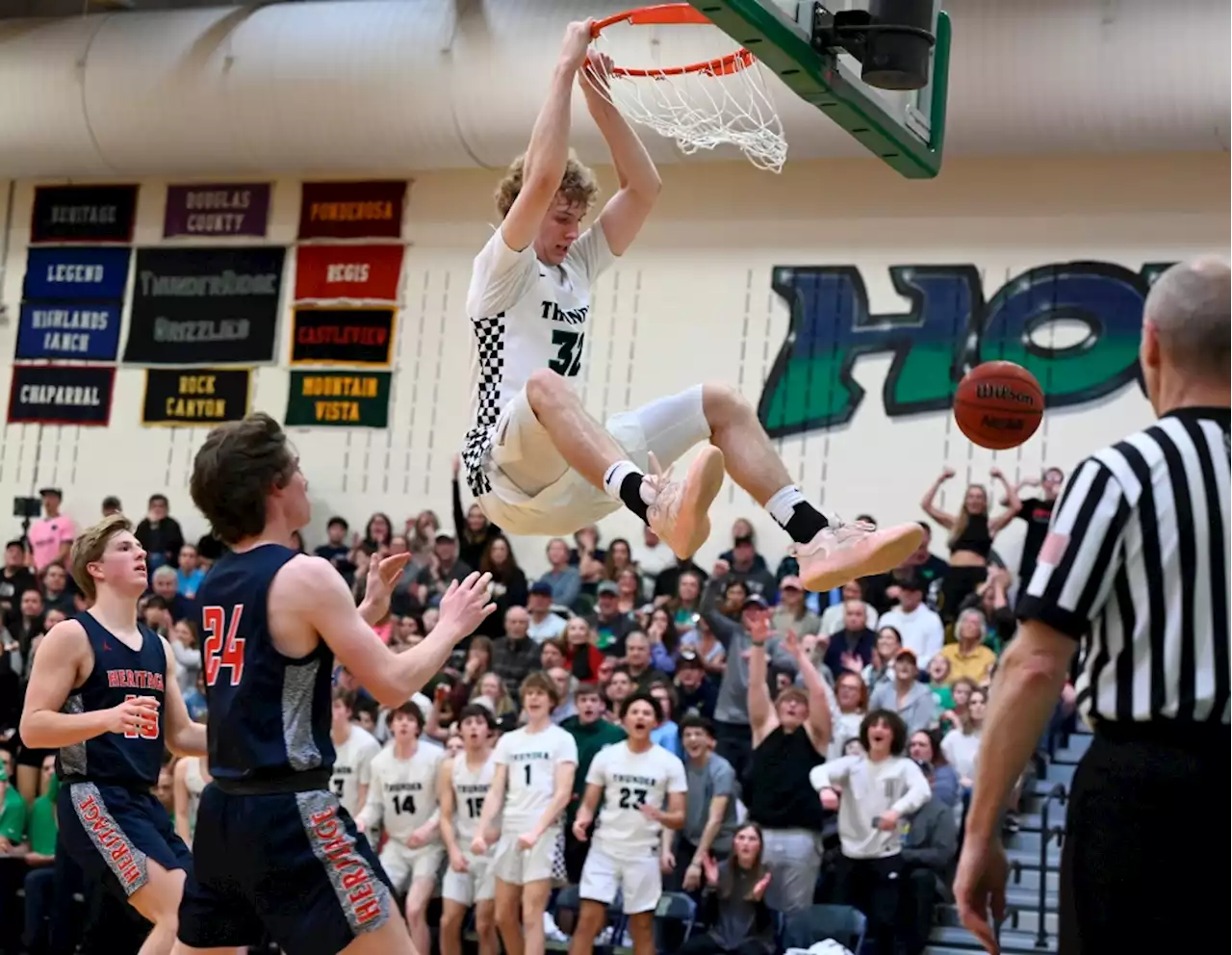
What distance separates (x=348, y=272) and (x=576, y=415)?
1574cm

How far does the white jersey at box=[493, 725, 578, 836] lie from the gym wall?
638 centimetres

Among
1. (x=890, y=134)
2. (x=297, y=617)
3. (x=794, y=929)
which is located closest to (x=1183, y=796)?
(x=297, y=617)

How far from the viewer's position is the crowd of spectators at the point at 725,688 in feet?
38.3

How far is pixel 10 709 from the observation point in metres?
15.9

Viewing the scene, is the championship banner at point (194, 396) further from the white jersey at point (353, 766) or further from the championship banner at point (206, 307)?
the white jersey at point (353, 766)

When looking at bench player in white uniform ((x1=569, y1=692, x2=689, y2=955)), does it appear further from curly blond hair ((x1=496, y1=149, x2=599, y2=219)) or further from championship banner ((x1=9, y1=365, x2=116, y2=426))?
championship banner ((x1=9, y1=365, x2=116, y2=426))

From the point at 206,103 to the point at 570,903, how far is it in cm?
1161

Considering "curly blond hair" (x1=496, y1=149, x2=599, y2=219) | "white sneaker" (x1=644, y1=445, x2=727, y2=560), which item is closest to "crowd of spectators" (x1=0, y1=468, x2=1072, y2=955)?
"white sneaker" (x1=644, y1=445, x2=727, y2=560)

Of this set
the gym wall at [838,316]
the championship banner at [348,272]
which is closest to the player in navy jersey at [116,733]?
the gym wall at [838,316]

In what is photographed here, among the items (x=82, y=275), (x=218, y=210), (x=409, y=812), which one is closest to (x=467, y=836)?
(x=409, y=812)

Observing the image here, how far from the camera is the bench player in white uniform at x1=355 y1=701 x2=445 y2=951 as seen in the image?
12938 millimetres

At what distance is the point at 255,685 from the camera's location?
512cm

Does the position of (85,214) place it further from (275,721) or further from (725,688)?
(275,721)

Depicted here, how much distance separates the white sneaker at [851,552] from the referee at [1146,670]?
1979 mm
